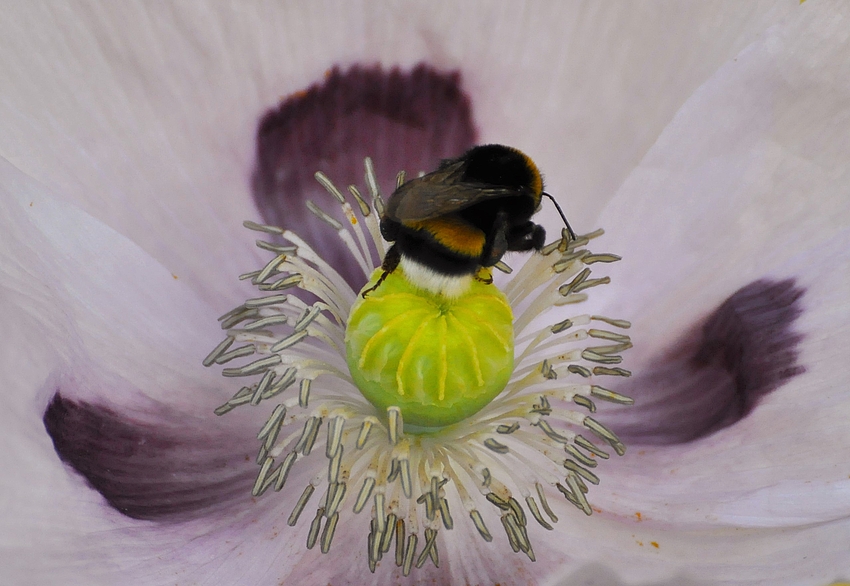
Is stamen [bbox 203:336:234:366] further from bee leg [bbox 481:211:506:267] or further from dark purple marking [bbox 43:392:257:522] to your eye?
bee leg [bbox 481:211:506:267]

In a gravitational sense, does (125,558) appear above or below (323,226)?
below

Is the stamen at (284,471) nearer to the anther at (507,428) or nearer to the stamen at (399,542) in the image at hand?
the stamen at (399,542)

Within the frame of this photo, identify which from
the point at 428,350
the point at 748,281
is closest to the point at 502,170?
the point at 428,350

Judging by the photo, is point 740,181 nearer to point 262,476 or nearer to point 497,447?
point 497,447

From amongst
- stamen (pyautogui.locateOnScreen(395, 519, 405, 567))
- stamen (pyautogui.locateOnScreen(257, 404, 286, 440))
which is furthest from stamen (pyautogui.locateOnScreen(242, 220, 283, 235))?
stamen (pyautogui.locateOnScreen(395, 519, 405, 567))

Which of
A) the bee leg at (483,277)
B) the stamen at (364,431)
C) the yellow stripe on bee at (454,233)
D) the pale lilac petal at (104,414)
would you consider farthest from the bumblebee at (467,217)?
the pale lilac petal at (104,414)

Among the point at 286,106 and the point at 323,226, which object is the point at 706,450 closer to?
the point at 323,226

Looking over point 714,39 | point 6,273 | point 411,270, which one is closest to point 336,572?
point 411,270
